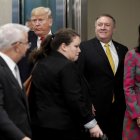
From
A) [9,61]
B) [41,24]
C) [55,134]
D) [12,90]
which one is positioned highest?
[41,24]

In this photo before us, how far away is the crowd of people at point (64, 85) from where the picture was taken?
2607mm

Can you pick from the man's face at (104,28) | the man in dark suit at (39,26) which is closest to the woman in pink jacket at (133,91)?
the man's face at (104,28)

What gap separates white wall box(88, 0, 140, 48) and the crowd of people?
1256mm

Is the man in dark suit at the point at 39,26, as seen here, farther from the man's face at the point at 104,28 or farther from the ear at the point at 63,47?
the ear at the point at 63,47

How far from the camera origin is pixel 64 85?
298 cm

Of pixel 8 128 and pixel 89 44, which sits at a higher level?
pixel 89 44

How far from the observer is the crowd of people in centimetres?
261

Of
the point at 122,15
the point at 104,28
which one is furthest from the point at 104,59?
the point at 122,15

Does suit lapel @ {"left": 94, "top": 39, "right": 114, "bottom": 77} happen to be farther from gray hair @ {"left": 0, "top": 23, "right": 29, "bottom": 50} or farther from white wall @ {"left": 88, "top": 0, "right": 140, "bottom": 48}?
gray hair @ {"left": 0, "top": 23, "right": 29, "bottom": 50}

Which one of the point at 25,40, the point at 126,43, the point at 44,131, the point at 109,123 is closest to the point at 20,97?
the point at 25,40

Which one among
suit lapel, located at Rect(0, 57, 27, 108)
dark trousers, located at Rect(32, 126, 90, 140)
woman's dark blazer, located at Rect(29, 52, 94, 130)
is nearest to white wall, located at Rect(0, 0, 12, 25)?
woman's dark blazer, located at Rect(29, 52, 94, 130)

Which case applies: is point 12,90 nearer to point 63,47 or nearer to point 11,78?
point 11,78

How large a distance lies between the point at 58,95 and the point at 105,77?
1187 millimetres

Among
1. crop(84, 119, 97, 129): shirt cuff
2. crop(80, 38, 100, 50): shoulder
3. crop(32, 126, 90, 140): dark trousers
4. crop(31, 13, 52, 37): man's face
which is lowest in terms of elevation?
crop(32, 126, 90, 140): dark trousers
